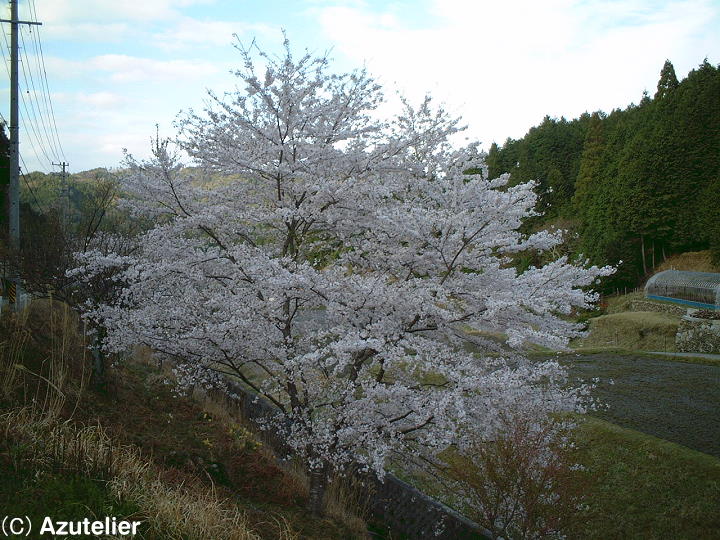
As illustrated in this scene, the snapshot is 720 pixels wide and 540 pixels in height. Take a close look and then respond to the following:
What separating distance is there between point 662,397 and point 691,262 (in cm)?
1978

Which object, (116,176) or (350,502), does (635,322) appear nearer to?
(350,502)

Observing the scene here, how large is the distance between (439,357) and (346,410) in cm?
119

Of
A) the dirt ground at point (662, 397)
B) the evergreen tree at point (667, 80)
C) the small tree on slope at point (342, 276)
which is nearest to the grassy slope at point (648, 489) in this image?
the dirt ground at point (662, 397)

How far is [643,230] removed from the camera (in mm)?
29016

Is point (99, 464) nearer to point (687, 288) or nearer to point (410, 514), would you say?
point (410, 514)

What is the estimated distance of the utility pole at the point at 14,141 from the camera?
1105 centimetres

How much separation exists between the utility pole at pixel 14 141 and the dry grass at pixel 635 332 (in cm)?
1890

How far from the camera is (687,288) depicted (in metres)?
22.7

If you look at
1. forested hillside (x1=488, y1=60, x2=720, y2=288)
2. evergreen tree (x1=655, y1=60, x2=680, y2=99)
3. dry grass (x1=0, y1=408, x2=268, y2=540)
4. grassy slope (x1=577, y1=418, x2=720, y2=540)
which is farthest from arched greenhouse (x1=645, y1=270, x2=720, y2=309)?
dry grass (x1=0, y1=408, x2=268, y2=540)

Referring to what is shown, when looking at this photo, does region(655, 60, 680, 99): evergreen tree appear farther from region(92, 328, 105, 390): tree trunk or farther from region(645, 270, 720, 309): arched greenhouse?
region(92, 328, 105, 390): tree trunk

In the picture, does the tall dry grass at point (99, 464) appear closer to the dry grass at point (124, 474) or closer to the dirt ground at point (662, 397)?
the dry grass at point (124, 474)

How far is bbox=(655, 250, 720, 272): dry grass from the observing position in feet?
87.7

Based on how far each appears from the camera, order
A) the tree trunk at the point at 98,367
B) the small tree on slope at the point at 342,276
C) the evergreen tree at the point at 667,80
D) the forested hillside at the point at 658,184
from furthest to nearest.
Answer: the evergreen tree at the point at 667,80 → the forested hillside at the point at 658,184 → the tree trunk at the point at 98,367 → the small tree on slope at the point at 342,276

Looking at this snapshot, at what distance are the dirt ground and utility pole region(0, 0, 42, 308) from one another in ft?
41.5
